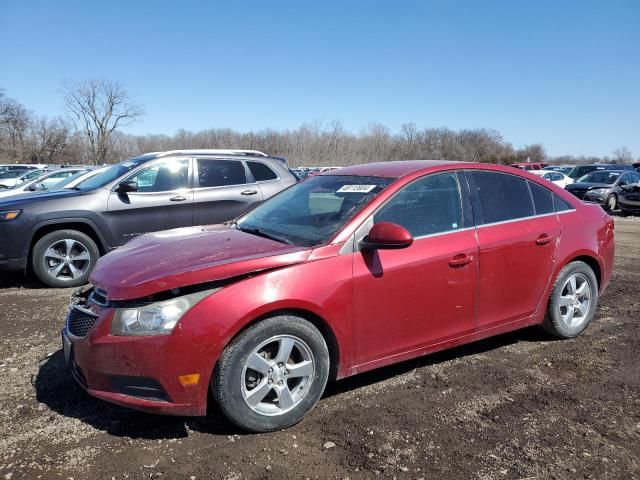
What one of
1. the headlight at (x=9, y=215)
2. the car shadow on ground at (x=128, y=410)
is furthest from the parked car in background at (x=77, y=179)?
the car shadow on ground at (x=128, y=410)

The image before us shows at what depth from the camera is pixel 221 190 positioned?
7449mm

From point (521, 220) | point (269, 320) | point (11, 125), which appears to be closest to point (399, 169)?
point (521, 220)

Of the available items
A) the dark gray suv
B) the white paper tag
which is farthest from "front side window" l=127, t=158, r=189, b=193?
the white paper tag

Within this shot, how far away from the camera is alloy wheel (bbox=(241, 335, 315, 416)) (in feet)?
9.65

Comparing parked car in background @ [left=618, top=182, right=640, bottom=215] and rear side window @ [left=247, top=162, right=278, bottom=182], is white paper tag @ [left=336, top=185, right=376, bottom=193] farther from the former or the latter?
parked car in background @ [left=618, top=182, right=640, bottom=215]

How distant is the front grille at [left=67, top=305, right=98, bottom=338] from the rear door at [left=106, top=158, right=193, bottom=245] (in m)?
3.73

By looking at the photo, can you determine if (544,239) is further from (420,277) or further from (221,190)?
(221,190)

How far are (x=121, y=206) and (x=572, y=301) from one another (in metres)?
5.54

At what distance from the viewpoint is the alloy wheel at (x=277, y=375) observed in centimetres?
294

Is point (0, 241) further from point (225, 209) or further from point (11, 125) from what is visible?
point (11, 125)

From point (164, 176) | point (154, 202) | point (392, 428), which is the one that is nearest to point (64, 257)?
point (154, 202)

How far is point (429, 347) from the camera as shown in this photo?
11.8 ft

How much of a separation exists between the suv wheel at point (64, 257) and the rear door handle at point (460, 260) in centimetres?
495

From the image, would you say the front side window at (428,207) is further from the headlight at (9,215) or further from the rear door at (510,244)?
the headlight at (9,215)
